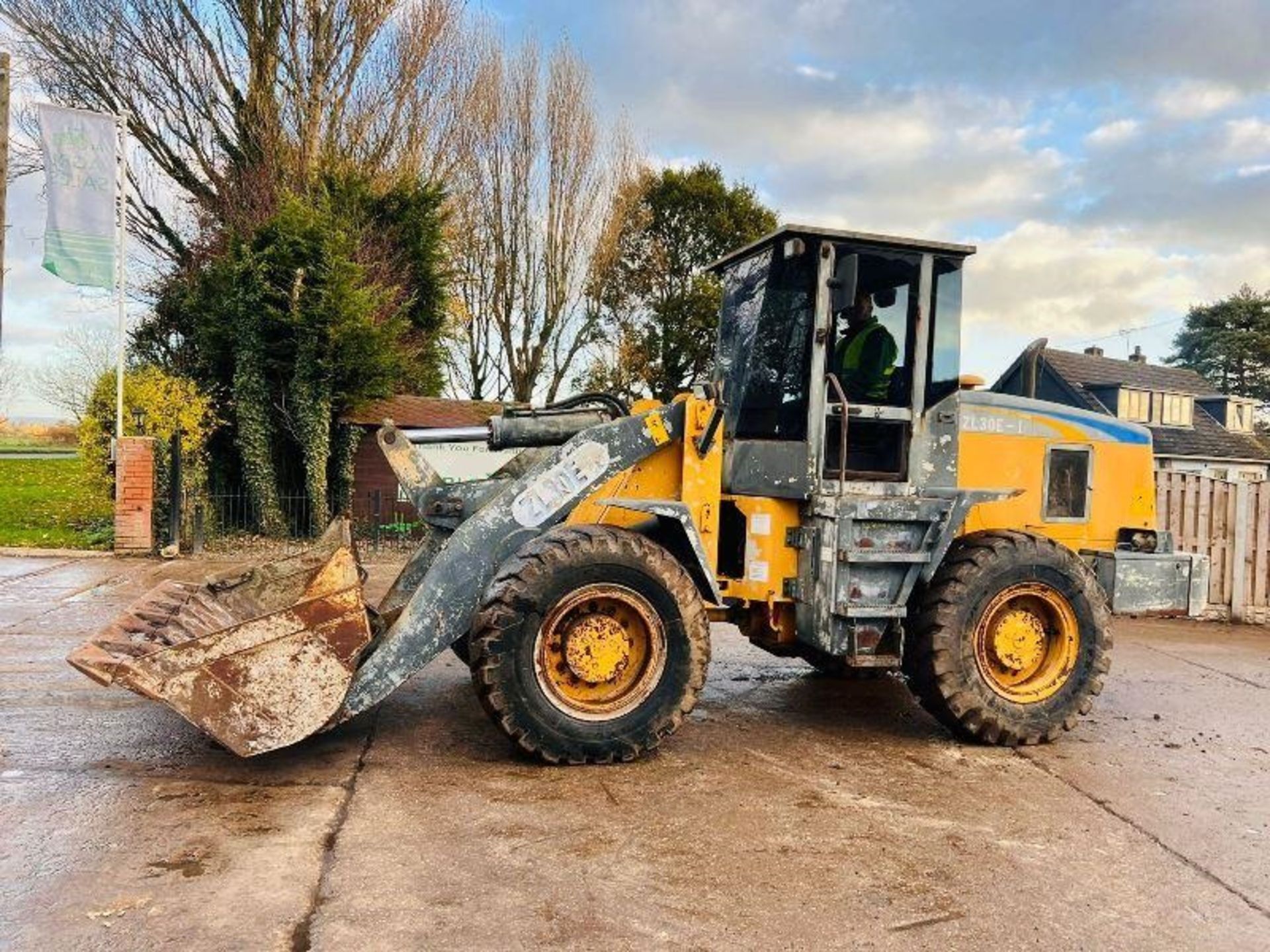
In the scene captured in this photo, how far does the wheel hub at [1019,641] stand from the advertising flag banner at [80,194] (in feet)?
40.2

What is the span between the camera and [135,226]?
17.9m

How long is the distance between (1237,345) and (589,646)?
180ft

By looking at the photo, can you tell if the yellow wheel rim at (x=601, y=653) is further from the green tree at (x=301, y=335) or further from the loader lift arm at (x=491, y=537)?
the green tree at (x=301, y=335)

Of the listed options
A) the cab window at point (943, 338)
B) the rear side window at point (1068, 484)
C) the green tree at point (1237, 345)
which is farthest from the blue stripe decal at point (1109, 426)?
the green tree at point (1237, 345)

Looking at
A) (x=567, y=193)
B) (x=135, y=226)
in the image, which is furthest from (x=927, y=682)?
(x=567, y=193)

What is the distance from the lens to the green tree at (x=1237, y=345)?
48688 mm

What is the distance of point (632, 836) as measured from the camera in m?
3.79

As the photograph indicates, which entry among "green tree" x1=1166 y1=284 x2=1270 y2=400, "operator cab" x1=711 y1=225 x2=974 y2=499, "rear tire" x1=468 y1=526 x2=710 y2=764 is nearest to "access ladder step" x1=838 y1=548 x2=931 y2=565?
"operator cab" x1=711 y1=225 x2=974 y2=499

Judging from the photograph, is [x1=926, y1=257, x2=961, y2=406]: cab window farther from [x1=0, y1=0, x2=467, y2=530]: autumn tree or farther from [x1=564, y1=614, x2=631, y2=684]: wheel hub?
[x1=0, y1=0, x2=467, y2=530]: autumn tree

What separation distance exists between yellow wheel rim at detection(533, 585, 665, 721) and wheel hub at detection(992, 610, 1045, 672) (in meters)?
1.96

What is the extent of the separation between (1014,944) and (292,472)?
1360 cm

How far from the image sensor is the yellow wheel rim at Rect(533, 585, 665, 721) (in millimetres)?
4488

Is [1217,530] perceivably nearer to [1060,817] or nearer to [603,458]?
[1060,817]

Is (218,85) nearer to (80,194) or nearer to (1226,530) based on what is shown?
(80,194)
